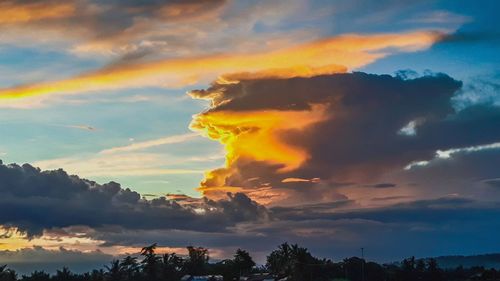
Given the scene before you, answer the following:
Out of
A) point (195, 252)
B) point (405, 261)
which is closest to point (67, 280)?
point (195, 252)

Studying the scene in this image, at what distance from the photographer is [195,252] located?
586 ft

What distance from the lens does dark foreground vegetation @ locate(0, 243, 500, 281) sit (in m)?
145

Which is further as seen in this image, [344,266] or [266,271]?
[266,271]

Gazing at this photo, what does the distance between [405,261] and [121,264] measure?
62.3 meters

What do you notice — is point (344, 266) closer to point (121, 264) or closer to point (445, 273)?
point (445, 273)

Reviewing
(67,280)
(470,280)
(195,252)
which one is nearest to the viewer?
(470,280)

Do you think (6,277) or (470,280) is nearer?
(470,280)

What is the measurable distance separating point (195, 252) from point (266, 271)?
22.0 m

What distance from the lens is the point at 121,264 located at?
535 ft

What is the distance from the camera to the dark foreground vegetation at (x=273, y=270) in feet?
476

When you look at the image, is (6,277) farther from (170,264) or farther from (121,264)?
(170,264)

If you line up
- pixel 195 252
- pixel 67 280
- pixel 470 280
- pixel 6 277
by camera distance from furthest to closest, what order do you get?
1. pixel 195 252
2. pixel 67 280
3. pixel 6 277
4. pixel 470 280

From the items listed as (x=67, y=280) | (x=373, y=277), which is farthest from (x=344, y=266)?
(x=67, y=280)

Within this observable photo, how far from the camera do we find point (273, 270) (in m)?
162
